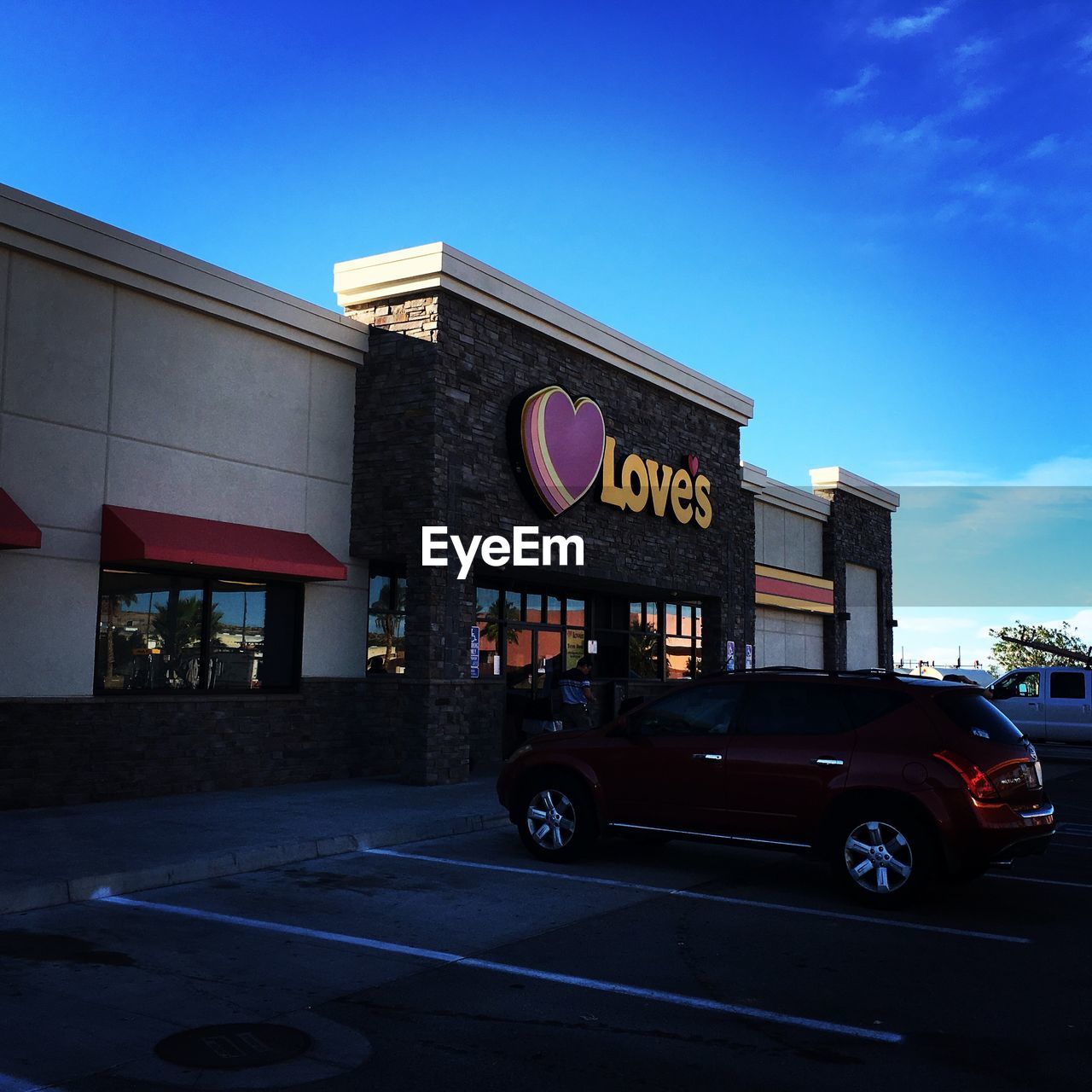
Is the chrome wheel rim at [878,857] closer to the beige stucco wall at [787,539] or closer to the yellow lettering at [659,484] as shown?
the yellow lettering at [659,484]

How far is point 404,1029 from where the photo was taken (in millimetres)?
5582

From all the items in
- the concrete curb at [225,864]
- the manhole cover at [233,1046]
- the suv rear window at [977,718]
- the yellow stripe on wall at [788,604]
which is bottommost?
the manhole cover at [233,1046]

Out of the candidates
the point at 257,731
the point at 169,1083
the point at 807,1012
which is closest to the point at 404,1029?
the point at 169,1083

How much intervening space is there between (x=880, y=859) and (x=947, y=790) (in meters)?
0.74

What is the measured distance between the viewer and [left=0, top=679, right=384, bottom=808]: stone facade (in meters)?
12.1

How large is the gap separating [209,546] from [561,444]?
20.0 ft

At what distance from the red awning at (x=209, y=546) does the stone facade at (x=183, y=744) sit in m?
1.61

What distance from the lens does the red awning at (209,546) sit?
41.5 feet

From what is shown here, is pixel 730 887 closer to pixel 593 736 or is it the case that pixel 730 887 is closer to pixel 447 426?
pixel 593 736

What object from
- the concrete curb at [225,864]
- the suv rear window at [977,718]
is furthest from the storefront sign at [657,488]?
the suv rear window at [977,718]

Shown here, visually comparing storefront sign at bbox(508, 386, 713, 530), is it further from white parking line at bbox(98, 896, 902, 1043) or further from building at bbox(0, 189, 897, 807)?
white parking line at bbox(98, 896, 902, 1043)

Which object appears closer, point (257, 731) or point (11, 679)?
point (11, 679)

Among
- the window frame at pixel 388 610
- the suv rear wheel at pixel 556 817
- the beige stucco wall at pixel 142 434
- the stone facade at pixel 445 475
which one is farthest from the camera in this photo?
the window frame at pixel 388 610

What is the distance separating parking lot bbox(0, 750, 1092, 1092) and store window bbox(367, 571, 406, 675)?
21.8 ft
